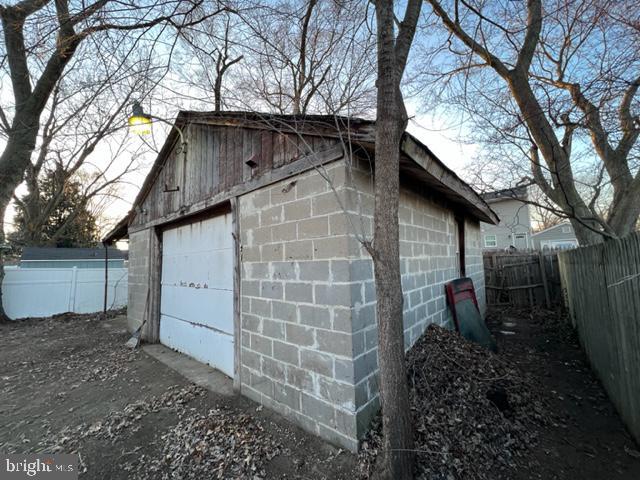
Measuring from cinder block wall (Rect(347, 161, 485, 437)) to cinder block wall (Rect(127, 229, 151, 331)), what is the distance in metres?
5.52

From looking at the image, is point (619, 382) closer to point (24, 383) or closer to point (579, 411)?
point (579, 411)

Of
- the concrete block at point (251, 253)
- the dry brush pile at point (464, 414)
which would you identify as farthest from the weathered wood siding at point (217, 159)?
the dry brush pile at point (464, 414)

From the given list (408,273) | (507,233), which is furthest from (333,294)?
(507,233)

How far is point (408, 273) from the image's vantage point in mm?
3465

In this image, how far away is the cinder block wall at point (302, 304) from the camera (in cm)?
245

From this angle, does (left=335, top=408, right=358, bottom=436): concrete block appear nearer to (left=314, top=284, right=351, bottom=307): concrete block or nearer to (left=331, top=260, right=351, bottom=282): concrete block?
(left=314, top=284, right=351, bottom=307): concrete block

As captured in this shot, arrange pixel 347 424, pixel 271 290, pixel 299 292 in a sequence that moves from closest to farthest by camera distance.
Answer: pixel 347 424, pixel 299 292, pixel 271 290

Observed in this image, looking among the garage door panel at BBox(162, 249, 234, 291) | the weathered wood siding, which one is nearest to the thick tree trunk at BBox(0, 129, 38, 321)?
the weathered wood siding

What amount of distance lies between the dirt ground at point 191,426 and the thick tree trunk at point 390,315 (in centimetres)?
50

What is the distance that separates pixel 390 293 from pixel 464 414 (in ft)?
5.86

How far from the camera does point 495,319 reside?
743 cm

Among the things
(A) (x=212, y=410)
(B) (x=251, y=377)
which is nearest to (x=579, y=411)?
(B) (x=251, y=377)

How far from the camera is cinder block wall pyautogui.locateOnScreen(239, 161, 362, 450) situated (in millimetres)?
2445

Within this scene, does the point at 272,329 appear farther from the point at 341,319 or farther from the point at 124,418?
the point at 124,418
